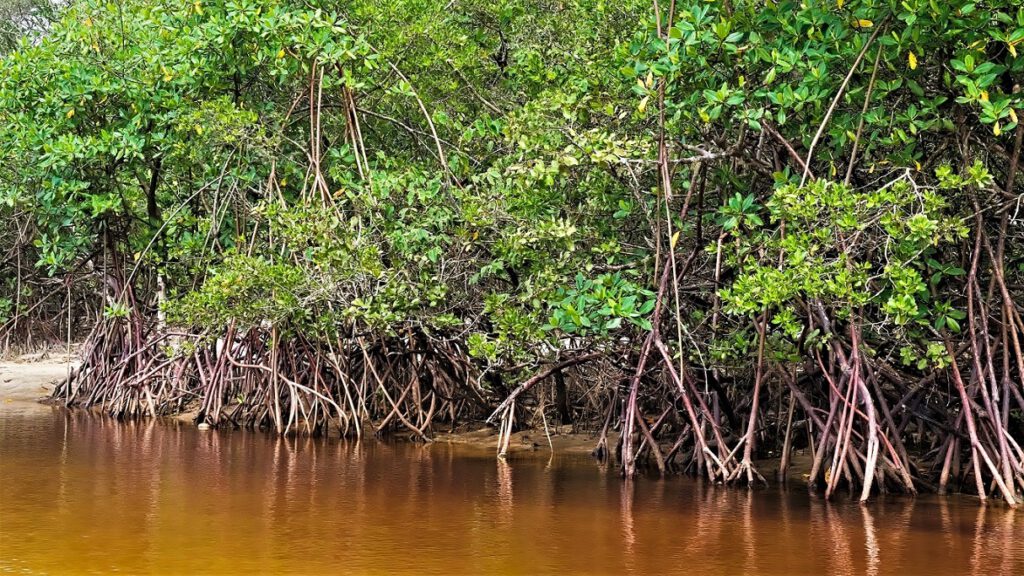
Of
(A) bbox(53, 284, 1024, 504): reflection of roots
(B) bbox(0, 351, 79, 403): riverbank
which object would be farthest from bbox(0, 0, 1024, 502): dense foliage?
(B) bbox(0, 351, 79, 403): riverbank

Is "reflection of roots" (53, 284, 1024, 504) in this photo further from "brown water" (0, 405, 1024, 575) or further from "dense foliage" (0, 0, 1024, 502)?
"brown water" (0, 405, 1024, 575)

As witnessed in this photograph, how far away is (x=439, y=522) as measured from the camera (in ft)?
21.5

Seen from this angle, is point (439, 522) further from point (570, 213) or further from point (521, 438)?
point (521, 438)

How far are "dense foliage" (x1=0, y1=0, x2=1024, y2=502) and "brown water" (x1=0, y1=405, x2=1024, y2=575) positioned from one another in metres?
0.51

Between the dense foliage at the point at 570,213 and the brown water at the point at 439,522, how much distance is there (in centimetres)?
51

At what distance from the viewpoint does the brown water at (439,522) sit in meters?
5.52

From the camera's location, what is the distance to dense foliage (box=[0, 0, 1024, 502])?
22.6ft

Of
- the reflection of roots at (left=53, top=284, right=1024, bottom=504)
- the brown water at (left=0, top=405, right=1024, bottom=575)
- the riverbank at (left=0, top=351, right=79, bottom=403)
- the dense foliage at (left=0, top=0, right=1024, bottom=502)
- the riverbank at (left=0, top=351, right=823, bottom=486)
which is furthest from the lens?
the riverbank at (left=0, top=351, right=79, bottom=403)

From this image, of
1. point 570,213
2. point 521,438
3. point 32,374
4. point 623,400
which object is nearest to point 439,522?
point 623,400

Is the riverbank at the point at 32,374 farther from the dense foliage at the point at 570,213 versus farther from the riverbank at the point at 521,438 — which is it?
the dense foliage at the point at 570,213

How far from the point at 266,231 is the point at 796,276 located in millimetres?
5706

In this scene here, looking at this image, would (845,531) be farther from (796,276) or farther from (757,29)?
(757,29)

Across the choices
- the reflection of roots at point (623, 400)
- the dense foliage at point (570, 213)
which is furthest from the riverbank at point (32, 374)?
the dense foliage at point (570, 213)

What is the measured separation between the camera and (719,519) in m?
6.60
